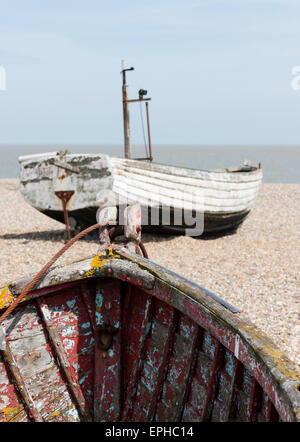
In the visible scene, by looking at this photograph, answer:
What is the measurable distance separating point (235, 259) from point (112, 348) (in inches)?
217

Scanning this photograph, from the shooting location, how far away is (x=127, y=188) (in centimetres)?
851

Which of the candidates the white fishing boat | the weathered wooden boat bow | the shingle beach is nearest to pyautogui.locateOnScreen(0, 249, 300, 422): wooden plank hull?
the weathered wooden boat bow

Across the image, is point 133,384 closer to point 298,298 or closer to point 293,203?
point 298,298

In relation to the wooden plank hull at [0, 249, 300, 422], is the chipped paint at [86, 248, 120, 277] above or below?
above

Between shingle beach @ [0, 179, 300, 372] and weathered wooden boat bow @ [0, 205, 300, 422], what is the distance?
0.58 meters

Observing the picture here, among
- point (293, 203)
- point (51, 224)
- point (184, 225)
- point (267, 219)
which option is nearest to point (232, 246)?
point (184, 225)

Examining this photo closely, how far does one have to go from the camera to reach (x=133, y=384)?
339 centimetres

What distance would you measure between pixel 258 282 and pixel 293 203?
39.0 ft

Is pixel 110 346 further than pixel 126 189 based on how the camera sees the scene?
No

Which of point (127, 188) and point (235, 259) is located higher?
point (127, 188)

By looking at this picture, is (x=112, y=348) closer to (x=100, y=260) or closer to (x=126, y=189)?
(x=100, y=260)

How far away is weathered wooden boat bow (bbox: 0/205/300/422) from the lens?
9.78 feet

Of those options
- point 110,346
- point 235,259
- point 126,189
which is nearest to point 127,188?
point 126,189

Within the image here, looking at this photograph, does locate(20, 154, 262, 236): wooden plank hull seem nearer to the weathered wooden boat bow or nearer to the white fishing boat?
the white fishing boat
